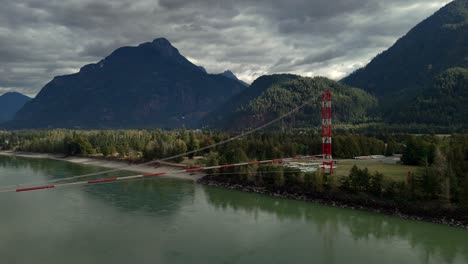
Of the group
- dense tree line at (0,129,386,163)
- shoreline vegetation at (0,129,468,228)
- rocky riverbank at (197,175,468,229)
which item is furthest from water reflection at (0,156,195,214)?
rocky riverbank at (197,175,468,229)

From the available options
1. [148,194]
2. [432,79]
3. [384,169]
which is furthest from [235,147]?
[432,79]

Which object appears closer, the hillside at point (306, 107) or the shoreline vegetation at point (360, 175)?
the shoreline vegetation at point (360, 175)

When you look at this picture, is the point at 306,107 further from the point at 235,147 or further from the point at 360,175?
the point at 360,175

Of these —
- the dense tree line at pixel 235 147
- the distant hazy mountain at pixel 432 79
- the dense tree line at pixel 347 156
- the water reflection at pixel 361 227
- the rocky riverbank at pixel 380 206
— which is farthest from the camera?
the distant hazy mountain at pixel 432 79

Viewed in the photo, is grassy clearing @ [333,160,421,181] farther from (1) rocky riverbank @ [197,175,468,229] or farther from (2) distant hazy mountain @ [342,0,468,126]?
(2) distant hazy mountain @ [342,0,468,126]

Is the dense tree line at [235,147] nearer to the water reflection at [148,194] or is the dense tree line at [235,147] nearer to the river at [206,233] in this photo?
the water reflection at [148,194]

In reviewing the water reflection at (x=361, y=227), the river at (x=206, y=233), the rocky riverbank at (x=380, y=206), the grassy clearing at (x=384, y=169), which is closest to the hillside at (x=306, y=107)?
the grassy clearing at (x=384, y=169)

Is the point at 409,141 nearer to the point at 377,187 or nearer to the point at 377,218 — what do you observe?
the point at 377,187
